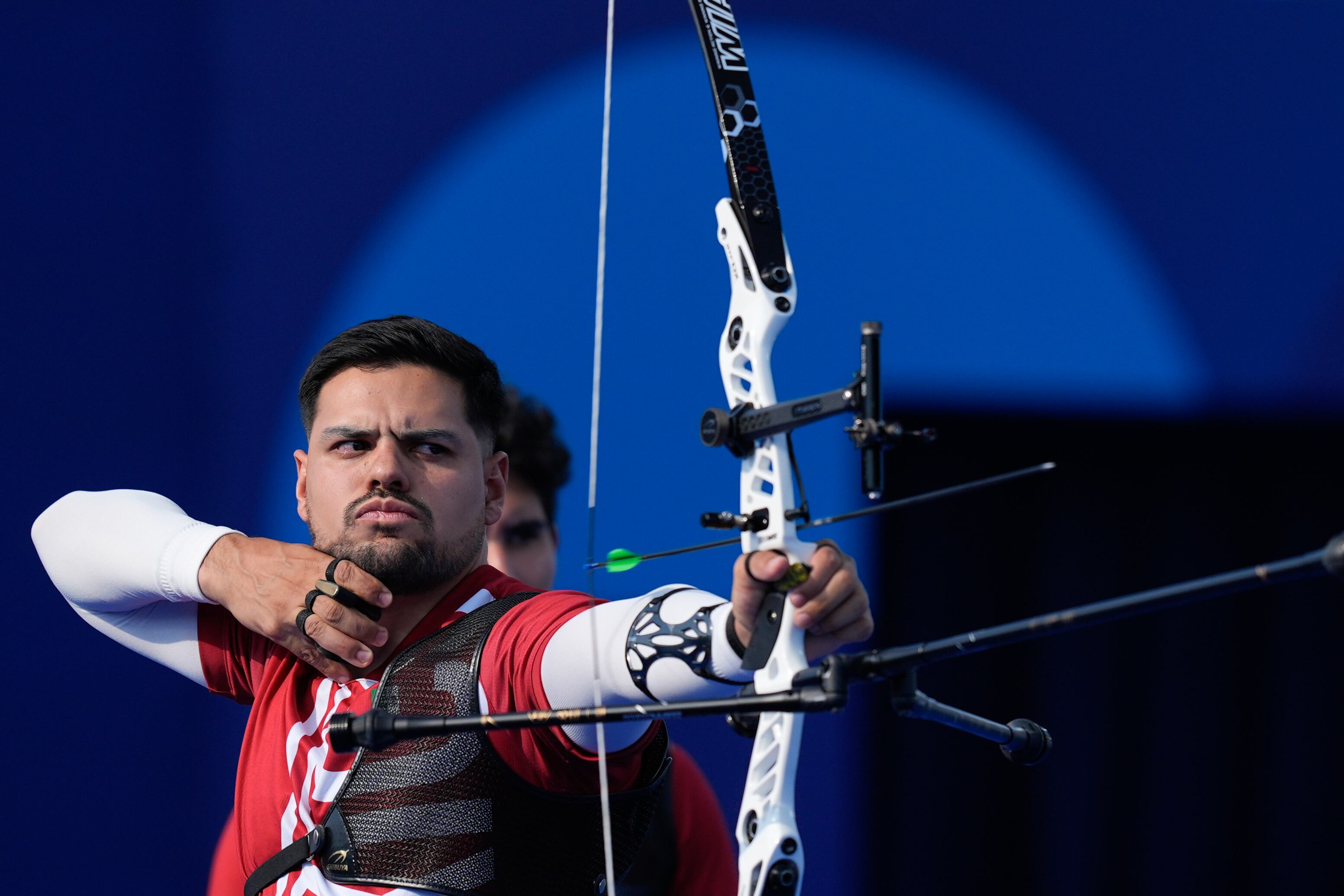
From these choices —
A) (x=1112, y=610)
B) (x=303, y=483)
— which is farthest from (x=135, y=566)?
(x=1112, y=610)

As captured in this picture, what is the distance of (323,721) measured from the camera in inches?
61.5

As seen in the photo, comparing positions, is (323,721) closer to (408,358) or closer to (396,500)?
(396,500)

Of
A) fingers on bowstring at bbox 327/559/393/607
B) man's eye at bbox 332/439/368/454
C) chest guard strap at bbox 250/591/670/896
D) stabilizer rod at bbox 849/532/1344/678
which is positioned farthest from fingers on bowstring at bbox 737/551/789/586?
man's eye at bbox 332/439/368/454

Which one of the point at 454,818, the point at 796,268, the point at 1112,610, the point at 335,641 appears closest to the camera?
the point at 1112,610

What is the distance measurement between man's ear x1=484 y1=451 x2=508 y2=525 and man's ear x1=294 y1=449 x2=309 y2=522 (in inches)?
9.8

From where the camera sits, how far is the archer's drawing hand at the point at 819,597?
115 centimetres

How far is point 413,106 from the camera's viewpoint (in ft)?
11.6

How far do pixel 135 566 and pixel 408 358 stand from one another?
1.64 feet

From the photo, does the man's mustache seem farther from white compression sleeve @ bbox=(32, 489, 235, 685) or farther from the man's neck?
white compression sleeve @ bbox=(32, 489, 235, 685)

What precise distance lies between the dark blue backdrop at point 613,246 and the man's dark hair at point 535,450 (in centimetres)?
36

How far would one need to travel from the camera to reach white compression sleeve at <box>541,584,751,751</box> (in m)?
1.26

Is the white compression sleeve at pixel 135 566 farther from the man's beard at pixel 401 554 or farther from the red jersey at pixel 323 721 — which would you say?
the man's beard at pixel 401 554

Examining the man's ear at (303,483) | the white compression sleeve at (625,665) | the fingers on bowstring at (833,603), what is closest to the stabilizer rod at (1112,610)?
the fingers on bowstring at (833,603)

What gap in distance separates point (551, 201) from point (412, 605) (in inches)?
75.5
